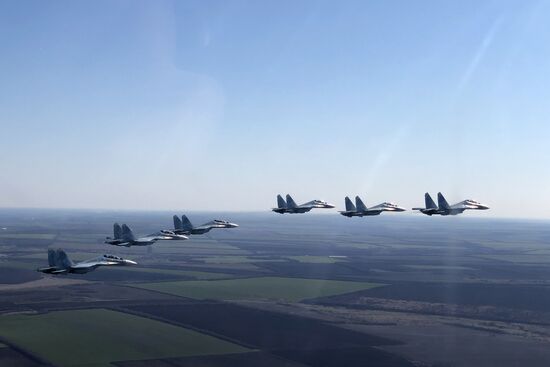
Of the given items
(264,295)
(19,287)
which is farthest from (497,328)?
(19,287)

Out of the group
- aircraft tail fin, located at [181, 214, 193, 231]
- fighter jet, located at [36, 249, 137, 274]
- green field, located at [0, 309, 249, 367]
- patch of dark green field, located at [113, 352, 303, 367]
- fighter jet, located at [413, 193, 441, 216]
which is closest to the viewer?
fighter jet, located at [413, 193, 441, 216]

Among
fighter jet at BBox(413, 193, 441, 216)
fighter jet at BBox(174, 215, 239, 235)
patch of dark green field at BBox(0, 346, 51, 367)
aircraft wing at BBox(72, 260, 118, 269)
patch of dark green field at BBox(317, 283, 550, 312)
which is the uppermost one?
fighter jet at BBox(413, 193, 441, 216)

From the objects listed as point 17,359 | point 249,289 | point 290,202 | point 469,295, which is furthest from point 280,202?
point 469,295

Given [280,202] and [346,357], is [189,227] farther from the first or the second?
[346,357]

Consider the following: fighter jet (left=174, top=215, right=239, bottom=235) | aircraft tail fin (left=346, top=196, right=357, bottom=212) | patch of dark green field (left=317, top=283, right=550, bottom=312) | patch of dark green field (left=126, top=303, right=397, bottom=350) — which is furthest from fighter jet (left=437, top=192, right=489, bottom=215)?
patch of dark green field (left=317, top=283, right=550, bottom=312)

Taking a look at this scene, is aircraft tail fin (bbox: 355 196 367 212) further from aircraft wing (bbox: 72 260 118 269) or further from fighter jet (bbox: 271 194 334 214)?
aircraft wing (bbox: 72 260 118 269)

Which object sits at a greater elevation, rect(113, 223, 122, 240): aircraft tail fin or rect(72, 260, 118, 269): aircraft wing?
rect(113, 223, 122, 240): aircraft tail fin

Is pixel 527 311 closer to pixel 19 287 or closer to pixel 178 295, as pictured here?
pixel 178 295
